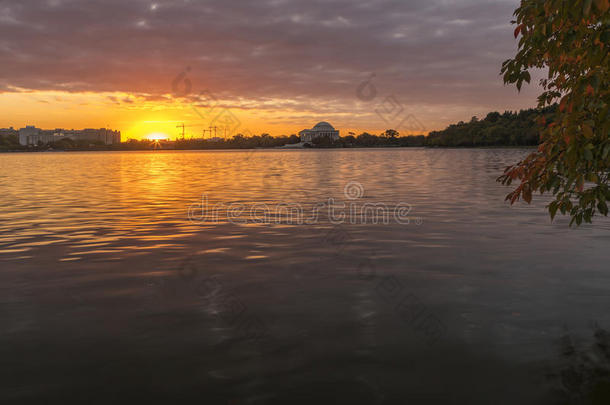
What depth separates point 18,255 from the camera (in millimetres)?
13438

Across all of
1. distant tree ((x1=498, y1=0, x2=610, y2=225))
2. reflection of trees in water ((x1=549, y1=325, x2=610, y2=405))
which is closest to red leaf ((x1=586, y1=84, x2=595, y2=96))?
distant tree ((x1=498, y1=0, x2=610, y2=225))

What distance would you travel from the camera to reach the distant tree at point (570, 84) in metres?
5.29

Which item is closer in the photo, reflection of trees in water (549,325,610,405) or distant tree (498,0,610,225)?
distant tree (498,0,610,225)

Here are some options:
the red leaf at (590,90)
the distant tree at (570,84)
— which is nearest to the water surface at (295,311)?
the distant tree at (570,84)

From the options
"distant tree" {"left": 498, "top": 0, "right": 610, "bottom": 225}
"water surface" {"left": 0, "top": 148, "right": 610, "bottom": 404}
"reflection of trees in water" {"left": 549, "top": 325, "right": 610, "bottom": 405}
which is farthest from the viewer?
"water surface" {"left": 0, "top": 148, "right": 610, "bottom": 404}

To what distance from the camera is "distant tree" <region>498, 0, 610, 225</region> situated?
5289mm

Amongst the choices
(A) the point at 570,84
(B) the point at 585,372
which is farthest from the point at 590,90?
(B) the point at 585,372

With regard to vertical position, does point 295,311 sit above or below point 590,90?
below

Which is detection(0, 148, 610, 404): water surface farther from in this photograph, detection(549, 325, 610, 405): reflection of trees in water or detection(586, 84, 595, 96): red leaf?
detection(586, 84, 595, 96): red leaf

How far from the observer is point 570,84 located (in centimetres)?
717

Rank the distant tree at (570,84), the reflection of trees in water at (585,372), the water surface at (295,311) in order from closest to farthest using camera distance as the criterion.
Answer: the distant tree at (570,84) < the reflection of trees in water at (585,372) < the water surface at (295,311)

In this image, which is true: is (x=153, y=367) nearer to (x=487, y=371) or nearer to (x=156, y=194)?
(x=487, y=371)

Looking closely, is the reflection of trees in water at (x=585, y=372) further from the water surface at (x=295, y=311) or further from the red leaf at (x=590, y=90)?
the red leaf at (x=590, y=90)

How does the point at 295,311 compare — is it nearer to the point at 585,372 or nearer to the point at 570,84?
the point at 585,372
